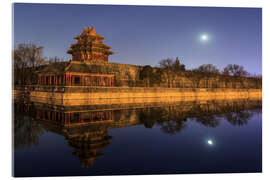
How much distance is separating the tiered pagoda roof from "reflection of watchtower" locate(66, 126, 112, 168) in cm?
2940

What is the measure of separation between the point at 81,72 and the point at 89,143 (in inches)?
782

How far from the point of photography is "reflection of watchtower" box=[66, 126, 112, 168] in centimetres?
698

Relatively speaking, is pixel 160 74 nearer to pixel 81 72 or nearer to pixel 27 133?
pixel 81 72

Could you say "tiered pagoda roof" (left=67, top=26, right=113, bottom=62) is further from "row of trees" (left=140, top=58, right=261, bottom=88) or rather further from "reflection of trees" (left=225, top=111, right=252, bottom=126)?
"reflection of trees" (left=225, top=111, right=252, bottom=126)

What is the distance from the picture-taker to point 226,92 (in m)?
46.6

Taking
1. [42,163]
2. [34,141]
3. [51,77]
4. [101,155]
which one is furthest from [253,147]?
[51,77]

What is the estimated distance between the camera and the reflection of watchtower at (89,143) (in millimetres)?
6982

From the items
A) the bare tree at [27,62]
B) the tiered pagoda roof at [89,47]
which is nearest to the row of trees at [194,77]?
the tiered pagoda roof at [89,47]

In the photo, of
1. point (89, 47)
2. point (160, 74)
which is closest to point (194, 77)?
point (160, 74)

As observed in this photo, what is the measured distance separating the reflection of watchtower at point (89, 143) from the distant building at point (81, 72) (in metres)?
16.5

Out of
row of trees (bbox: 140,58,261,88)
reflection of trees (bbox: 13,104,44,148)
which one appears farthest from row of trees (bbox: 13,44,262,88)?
reflection of trees (bbox: 13,104,44,148)

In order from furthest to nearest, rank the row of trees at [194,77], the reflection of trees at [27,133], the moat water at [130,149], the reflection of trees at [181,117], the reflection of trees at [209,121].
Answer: the row of trees at [194,77] → the reflection of trees at [209,121] → the reflection of trees at [181,117] → the reflection of trees at [27,133] → the moat water at [130,149]

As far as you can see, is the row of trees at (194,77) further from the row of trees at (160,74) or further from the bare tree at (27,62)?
the bare tree at (27,62)

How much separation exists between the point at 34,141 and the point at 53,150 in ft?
6.26
